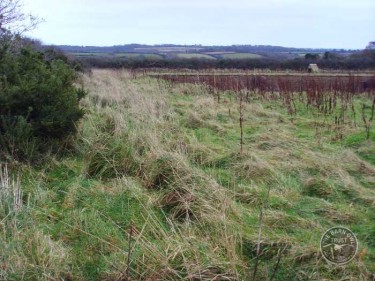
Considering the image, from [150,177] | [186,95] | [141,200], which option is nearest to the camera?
[141,200]

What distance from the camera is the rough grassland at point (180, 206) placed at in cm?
283

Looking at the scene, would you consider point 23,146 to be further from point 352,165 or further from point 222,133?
point 352,165

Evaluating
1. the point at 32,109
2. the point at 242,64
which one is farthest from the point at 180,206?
the point at 242,64

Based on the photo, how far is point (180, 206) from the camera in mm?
3770

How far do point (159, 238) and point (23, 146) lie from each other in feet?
9.25

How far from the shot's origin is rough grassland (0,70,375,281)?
2830mm

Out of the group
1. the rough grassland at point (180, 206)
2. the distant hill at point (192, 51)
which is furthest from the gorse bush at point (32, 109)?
the distant hill at point (192, 51)

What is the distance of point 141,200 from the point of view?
4031 millimetres

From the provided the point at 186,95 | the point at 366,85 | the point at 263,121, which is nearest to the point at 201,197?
the point at 263,121

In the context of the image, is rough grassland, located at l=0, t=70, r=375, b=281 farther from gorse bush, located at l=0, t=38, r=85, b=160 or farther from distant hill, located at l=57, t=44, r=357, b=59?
distant hill, located at l=57, t=44, r=357, b=59

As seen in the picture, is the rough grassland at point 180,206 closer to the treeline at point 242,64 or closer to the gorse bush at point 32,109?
the gorse bush at point 32,109

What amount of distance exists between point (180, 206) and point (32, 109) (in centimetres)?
267

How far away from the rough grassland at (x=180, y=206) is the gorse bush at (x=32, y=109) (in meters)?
0.30

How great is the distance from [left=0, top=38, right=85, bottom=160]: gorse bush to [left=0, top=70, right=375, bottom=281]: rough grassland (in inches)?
11.8
